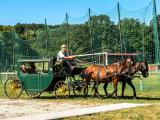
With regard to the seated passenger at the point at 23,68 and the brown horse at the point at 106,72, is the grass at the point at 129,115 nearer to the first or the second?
the brown horse at the point at 106,72

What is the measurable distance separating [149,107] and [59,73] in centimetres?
697

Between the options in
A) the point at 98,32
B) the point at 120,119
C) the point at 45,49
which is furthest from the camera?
the point at 45,49

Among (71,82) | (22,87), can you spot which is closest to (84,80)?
(71,82)

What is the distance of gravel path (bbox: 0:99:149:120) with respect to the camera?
16516mm

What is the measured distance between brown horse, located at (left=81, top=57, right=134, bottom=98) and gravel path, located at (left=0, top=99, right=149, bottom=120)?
403 centimetres

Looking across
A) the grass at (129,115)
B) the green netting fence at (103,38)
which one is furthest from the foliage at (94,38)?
the grass at (129,115)

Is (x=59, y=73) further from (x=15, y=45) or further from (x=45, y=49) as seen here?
(x=15, y=45)

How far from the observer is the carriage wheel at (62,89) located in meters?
24.4

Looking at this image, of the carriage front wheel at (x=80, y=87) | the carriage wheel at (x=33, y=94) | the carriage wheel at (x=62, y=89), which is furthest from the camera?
the carriage wheel at (x=33, y=94)

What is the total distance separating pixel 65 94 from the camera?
962 inches

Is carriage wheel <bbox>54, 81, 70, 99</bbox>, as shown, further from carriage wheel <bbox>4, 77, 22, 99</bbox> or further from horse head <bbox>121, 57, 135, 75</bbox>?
horse head <bbox>121, 57, 135, 75</bbox>

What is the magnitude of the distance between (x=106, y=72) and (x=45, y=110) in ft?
20.7

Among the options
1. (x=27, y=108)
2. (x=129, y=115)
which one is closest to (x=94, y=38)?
(x=27, y=108)

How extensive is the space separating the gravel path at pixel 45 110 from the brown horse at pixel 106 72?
403cm
